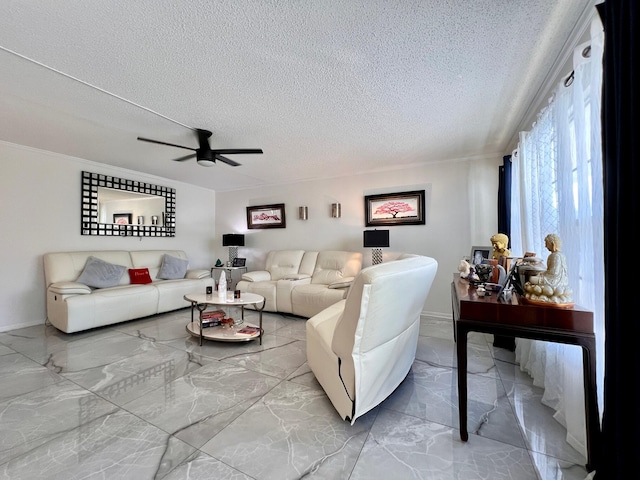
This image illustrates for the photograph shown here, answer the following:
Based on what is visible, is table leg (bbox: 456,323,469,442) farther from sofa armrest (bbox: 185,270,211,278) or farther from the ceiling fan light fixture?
sofa armrest (bbox: 185,270,211,278)

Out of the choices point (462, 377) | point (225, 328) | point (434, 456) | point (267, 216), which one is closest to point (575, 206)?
point (462, 377)

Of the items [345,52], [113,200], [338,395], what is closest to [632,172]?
[345,52]

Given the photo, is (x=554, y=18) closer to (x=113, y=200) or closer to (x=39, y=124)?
(x=39, y=124)

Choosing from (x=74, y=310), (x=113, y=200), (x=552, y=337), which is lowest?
(x=74, y=310)

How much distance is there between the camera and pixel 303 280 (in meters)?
4.38

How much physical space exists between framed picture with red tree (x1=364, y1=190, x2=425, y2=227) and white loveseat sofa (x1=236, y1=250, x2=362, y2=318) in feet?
2.31

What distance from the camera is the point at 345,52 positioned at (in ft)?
5.65

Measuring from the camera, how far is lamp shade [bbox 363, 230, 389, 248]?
405 centimetres

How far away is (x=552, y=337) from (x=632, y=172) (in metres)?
0.76

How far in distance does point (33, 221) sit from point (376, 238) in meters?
4.84

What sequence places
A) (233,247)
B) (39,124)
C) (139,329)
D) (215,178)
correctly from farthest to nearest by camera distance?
1. (233,247)
2. (215,178)
3. (139,329)
4. (39,124)

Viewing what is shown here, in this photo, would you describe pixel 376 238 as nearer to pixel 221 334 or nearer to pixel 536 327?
pixel 221 334

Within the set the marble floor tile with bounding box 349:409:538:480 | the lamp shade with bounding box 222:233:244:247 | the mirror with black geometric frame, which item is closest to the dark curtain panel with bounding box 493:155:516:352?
the marble floor tile with bounding box 349:409:538:480

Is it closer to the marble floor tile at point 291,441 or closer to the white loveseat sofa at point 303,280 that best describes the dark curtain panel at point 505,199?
the white loveseat sofa at point 303,280
